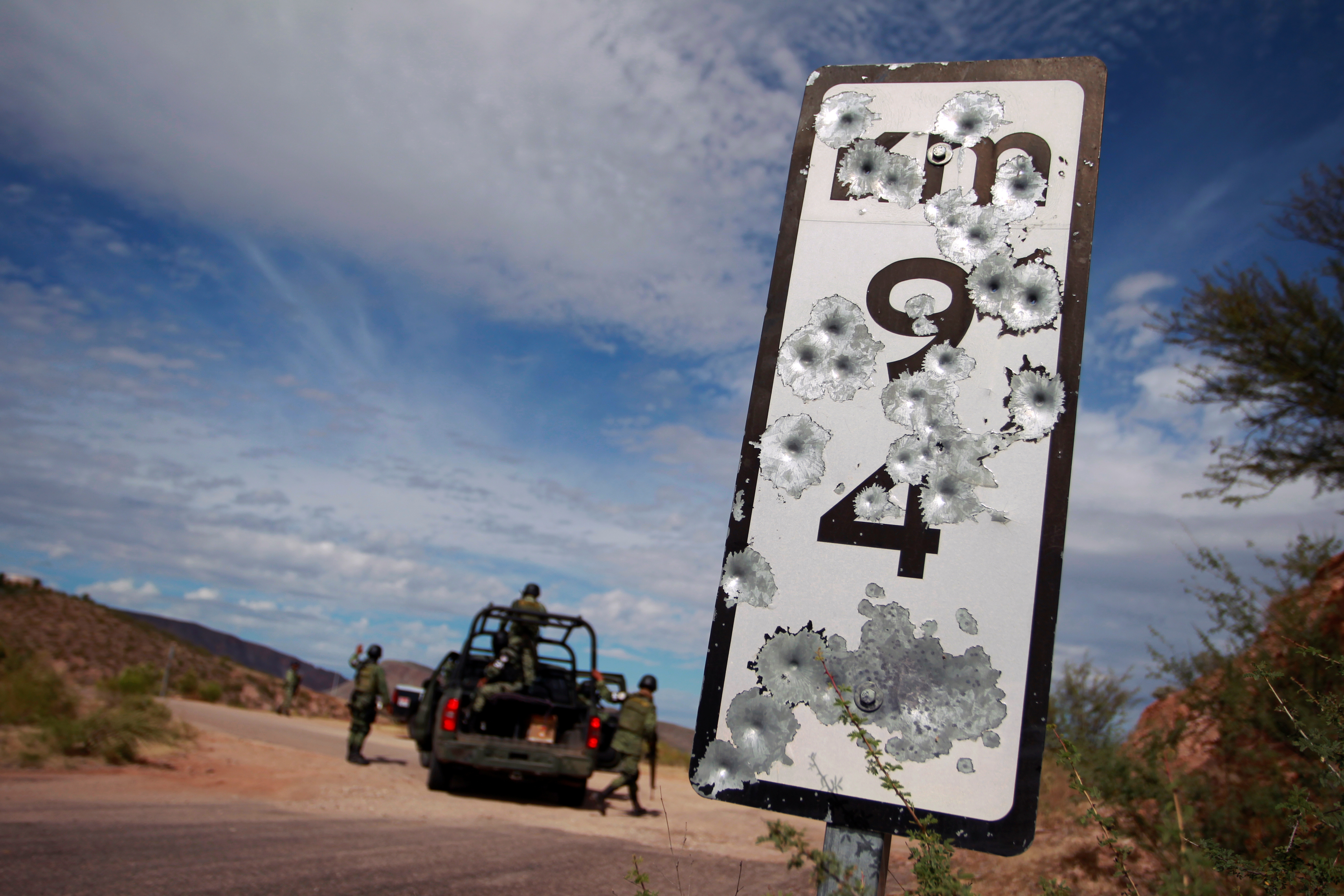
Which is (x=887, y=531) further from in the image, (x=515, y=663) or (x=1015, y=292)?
(x=515, y=663)

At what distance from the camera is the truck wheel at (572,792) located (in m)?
9.48

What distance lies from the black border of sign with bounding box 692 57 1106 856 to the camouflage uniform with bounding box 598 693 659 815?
905 cm

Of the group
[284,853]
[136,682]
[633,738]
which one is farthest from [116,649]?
[284,853]

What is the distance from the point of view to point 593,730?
30.6ft

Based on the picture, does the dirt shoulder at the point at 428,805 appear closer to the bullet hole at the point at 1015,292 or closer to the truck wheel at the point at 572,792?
the truck wheel at the point at 572,792

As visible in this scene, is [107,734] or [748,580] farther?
[107,734]

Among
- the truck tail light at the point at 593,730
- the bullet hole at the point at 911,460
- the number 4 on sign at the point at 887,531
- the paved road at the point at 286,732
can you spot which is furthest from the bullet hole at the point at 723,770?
the paved road at the point at 286,732

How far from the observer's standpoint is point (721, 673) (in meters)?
1.17

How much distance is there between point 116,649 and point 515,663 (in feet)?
101

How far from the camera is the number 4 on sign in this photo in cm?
112

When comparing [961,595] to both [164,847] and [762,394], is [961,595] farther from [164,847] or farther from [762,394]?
[164,847]

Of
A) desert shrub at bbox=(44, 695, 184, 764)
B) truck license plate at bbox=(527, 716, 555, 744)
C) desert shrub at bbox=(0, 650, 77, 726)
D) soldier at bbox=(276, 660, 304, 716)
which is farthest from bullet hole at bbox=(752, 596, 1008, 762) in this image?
soldier at bbox=(276, 660, 304, 716)

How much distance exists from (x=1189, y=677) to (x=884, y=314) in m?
8.32

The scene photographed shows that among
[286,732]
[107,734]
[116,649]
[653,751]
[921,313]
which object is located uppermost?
[921,313]
